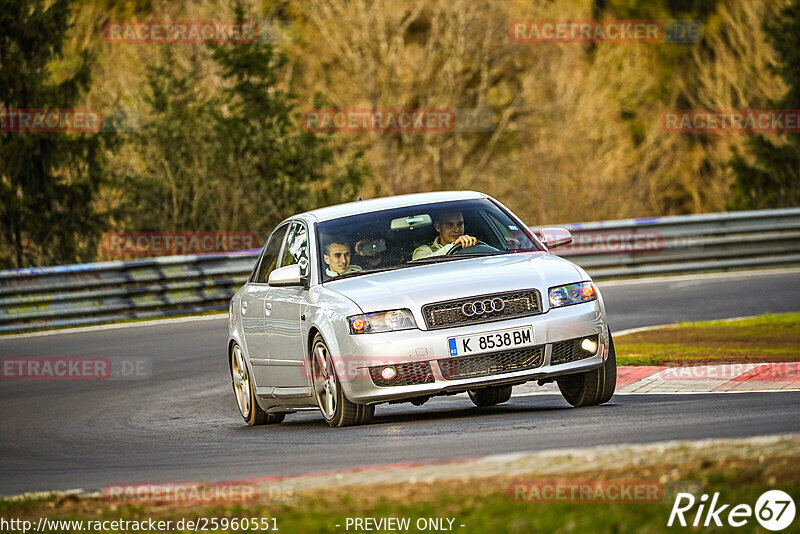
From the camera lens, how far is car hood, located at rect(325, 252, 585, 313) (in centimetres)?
948

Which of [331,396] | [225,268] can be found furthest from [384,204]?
[225,268]

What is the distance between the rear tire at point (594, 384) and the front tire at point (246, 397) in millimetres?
2676

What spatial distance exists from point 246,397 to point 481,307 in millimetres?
3092

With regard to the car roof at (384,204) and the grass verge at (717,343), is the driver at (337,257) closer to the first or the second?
the car roof at (384,204)

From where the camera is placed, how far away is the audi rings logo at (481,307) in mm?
9430

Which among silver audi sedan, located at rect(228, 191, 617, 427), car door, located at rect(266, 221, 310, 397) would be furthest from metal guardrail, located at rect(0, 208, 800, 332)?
car door, located at rect(266, 221, 310, 397)

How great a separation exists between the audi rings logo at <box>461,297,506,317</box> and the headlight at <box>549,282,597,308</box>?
1.31 ft

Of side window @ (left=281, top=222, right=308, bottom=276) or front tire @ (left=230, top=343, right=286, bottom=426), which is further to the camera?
front tire @ (left=230, top=343, right=286, bottom=426)

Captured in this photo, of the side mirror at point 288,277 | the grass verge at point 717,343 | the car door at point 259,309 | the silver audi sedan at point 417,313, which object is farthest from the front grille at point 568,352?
the grass verge at point 717,343

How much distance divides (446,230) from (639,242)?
14.0 metres

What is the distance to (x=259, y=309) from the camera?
37.4ft

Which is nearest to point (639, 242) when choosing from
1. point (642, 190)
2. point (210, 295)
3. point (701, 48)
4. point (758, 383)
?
point (210, 295)

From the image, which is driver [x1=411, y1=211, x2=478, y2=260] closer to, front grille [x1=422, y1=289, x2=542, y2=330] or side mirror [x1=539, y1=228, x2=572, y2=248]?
side mirror [x1=539, y1=228, x2=572, y2=248]

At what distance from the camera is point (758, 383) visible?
1120 centimetres
